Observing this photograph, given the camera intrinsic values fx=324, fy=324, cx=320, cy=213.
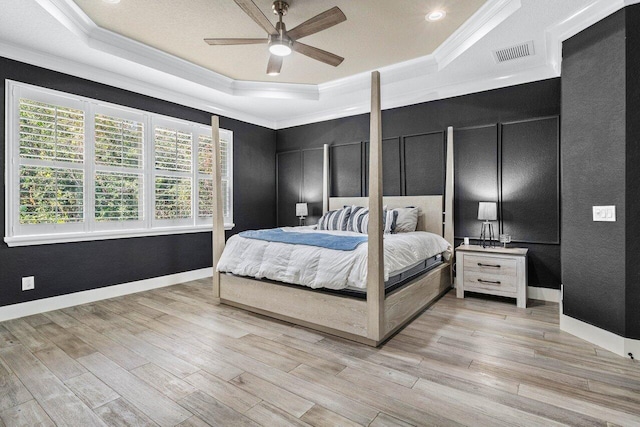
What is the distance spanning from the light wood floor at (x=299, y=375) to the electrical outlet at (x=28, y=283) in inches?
13.5

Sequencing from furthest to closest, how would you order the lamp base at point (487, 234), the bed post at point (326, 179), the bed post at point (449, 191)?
the bed post at point (326, 179), the bed post at point (449, 191), the lamp base at point (487, 234)

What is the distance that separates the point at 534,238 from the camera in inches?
150

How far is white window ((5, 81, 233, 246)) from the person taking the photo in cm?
327

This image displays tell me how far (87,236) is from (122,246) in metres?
0.42

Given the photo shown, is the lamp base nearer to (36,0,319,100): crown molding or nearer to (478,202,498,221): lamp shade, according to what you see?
(478,202,498,221): lamp shade

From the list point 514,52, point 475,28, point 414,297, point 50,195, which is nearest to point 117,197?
point 50,195

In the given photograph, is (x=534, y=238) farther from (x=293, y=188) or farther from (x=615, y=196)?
(x=293, y=188)

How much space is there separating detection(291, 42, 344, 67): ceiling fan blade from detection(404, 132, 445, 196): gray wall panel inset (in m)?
2.01

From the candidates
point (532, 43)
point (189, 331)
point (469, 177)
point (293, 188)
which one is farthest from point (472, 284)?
point (293, 188)

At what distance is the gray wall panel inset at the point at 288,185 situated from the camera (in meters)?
6.00

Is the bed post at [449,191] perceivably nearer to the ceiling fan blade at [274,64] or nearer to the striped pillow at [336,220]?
the striped pillow at [336,220]

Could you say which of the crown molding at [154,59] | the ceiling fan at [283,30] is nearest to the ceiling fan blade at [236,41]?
the ceiling fan at [283,30]

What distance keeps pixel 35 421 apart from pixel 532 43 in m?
4.76

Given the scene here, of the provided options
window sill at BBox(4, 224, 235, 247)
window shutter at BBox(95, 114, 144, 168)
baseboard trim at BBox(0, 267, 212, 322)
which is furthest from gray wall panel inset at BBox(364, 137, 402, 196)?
window shutter at BBox(95, 114, 144, 168)
